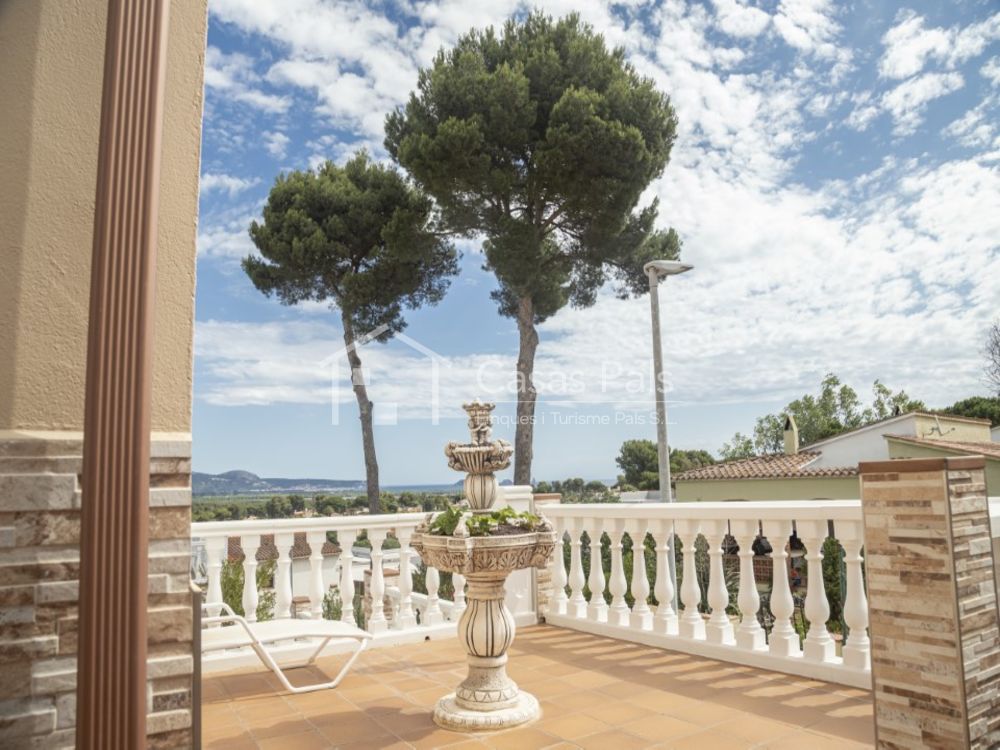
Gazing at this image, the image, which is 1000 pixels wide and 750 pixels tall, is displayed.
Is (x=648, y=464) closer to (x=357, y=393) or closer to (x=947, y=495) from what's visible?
(x=357, y=393)

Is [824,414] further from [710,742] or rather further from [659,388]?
[710,742]

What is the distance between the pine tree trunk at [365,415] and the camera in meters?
14.8

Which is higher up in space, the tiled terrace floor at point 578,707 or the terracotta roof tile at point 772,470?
the terracotta roof tile at point 772,470

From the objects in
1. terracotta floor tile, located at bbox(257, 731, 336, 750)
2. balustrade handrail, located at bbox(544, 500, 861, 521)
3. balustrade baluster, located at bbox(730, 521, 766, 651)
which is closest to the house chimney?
balustrade handrail, located at bbox(544, 500, 861, 521)

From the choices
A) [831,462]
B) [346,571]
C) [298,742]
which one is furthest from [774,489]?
[298,742]

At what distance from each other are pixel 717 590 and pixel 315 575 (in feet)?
7.53

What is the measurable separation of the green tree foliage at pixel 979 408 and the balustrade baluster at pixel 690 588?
2521 cm

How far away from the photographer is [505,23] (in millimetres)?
13523

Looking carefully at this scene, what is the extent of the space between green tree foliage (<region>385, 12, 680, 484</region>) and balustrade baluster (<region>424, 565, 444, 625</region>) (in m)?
8.61

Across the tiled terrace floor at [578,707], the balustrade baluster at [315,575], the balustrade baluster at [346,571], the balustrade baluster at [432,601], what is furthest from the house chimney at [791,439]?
the balustrade baluster at [315,575]

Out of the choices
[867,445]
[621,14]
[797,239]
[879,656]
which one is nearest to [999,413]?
[867,445]

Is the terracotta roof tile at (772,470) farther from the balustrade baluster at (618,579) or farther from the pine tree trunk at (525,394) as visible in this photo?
the balustrade baluster at (618,579)

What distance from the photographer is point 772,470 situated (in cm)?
1884

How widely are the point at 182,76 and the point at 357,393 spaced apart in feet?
44.1
